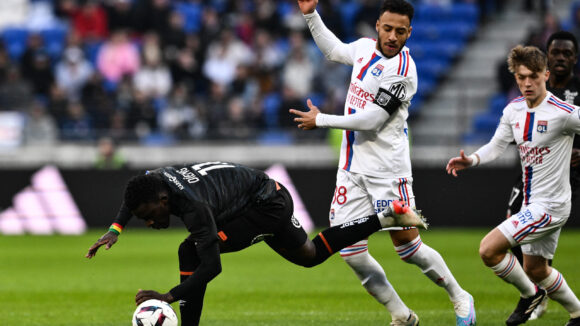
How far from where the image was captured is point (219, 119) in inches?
738

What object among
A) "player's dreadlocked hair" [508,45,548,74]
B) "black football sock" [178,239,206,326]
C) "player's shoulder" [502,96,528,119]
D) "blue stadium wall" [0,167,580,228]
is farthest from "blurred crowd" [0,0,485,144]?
"black football sock" [178,239,206,326]

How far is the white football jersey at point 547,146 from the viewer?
23.8 feet

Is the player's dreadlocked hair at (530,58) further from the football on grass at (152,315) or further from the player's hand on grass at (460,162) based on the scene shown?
the football on grass at (152,315)

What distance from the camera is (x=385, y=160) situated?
750cm

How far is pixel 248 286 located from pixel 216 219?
4.49 metres

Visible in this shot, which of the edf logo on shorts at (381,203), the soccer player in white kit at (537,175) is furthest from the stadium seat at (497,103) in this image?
the edf logo on shorts at (381,203)

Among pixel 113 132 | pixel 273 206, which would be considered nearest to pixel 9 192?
pixel 113 132

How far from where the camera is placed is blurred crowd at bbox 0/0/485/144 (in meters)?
18.9

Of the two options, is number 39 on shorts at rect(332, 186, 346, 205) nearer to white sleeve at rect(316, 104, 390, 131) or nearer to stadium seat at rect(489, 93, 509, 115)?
white sleeve at rect(316, 104, 390, 131)

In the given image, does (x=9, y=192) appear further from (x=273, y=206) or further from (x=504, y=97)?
(x=273, y=206)

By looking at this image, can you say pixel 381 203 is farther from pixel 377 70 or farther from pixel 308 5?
pixel 308 5

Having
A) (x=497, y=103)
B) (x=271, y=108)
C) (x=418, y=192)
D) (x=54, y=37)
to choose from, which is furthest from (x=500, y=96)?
(x=54, y=37)

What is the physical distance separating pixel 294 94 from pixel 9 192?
6.00m

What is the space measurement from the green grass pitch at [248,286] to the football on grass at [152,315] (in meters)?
1.82
